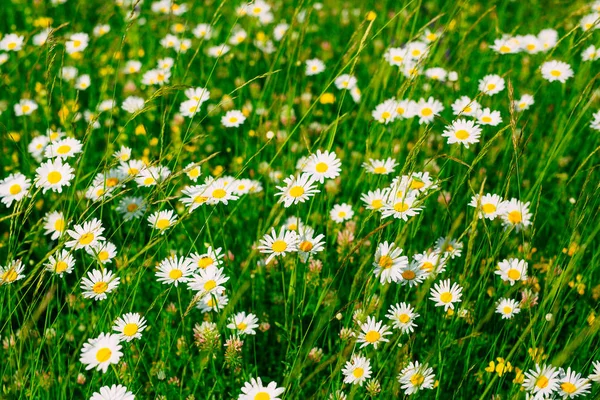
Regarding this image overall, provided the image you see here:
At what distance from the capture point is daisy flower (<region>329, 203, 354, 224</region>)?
226 centimetres

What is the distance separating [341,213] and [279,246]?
48cm

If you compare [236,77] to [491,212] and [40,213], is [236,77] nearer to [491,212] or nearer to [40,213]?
[40,213]

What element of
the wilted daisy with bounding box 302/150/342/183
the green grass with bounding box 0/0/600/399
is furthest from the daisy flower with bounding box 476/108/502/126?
the wilted daisy with bounding box 302/150/342/183

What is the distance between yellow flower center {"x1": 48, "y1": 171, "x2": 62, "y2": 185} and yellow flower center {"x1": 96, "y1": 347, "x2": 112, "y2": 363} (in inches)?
29.2

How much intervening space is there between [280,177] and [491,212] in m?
0.91

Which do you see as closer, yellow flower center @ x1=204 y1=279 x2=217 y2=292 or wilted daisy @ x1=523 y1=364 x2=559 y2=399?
wilted daisy @ x1=523 y1=364 x2=559 y2=399

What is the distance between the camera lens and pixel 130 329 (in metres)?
1.69

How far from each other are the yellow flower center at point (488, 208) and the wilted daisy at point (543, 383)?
538mm

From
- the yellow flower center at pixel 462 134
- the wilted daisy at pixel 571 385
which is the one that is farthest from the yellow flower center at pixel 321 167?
the wilted daisy at pixel 571 385

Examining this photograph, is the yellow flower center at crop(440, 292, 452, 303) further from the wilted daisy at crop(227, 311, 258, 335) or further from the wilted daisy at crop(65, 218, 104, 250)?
the wilted daisy at crop(65, 218, 104, 250)

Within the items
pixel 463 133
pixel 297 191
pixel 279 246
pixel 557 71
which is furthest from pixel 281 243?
pixel 557 71

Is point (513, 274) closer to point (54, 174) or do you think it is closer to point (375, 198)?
point (375, 198)

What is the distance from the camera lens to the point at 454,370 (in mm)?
1850

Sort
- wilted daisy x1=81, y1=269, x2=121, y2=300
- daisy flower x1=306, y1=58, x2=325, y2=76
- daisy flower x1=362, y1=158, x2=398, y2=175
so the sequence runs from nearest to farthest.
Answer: wilted daisy x1=81, y1=269, x2=121, y2=300 < daisy flower x1=362, y1=158, x2=398, y2=175 < daisy flower x1=306, y1=58, x2=325, y2=76
